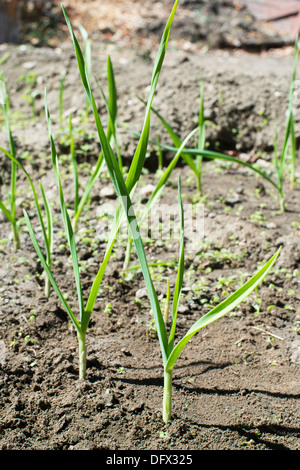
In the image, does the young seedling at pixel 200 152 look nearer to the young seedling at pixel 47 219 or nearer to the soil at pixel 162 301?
the soil at pixel 162 301

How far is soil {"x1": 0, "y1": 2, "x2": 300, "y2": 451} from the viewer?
123 centimetres

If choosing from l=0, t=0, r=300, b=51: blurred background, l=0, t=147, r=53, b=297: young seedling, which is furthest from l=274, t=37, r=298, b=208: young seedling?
l=0, t=0, r=300, b=51: blurred background

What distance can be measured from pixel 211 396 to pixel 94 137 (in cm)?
175

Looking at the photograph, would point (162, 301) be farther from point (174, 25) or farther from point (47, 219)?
point (174, 25)

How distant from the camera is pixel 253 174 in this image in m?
2.71

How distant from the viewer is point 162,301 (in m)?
1.76

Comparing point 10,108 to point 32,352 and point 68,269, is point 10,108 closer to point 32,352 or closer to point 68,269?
point 68,269

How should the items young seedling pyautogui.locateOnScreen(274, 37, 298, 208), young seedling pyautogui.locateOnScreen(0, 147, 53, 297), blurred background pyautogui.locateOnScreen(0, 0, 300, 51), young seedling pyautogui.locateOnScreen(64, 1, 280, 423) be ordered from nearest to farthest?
1. young seedling pyautogui.locateOnScreen(64, 1, 280, 423)
2. young seedling pyautogui.locateOnScreen(0, 147, 53, 297)
3. young seedling pyautogui.locateOnScreen(274, 37, 298, 208)
4. blurred background pyautogui.locateOnScreen(0, 0, 300, 51)

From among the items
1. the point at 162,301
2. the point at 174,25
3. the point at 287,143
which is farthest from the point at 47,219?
the point at 174,25

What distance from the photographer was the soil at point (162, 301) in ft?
4.04

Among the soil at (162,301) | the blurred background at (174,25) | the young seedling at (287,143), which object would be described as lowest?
the soil at (162,301)

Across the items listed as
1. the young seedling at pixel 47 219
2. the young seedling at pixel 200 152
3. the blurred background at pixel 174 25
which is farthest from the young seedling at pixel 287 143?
the blurred background at pixel 174 25

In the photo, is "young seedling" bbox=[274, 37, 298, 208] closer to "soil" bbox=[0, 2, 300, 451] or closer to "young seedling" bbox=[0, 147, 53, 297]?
"soil" bbox=[0, 2, 300, 451]
